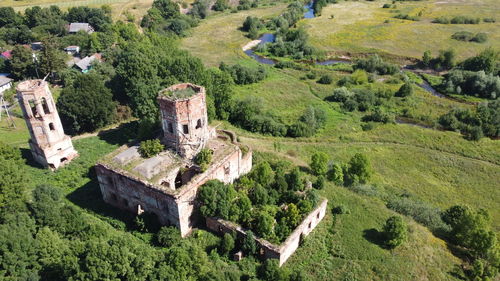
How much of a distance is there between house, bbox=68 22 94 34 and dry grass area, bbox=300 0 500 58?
56.6m

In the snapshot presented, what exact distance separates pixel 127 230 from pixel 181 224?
220 inches

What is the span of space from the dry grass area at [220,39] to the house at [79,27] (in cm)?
2255

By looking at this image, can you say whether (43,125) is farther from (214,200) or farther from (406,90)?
(406,90)

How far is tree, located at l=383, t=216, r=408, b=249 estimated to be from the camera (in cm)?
3288

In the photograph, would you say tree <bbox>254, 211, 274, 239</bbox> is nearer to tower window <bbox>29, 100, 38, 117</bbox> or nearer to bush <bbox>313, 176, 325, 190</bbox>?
bush <bbox>313, 176, 325, 190</bbox>

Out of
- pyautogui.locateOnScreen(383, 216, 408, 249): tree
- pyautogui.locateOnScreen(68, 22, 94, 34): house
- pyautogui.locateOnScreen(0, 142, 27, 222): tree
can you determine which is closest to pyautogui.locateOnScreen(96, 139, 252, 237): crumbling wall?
pyautogui.locateOnScreen(0, 142, 27, 222): tree

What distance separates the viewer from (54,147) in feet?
138

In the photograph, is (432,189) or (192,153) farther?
(432,189)

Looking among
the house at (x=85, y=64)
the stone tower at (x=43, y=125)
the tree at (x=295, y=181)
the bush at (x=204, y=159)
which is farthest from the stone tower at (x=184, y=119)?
the house at (x=85, y=64)

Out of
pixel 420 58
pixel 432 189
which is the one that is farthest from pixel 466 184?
pixel 420 58

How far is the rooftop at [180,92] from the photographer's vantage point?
116 ft

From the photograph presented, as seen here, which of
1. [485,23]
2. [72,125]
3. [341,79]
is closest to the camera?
[72,125]

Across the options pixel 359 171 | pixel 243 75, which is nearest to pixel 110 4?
pixel 243 75

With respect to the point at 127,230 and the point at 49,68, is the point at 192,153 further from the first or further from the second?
the point at 49,68
